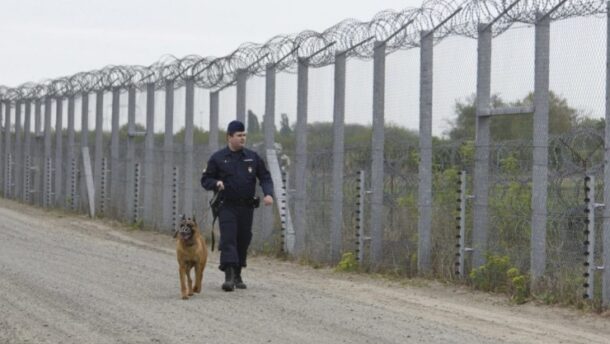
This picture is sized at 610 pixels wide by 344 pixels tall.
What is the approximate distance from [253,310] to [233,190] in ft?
6.90

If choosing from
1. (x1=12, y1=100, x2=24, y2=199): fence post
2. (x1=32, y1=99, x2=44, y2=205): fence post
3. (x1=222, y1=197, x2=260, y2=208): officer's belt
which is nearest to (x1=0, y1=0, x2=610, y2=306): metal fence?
(x1=222, y1=197, x2=260, y2=208): officer's belt

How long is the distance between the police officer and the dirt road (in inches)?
13.7

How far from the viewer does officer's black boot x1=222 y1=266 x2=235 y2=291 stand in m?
13.2

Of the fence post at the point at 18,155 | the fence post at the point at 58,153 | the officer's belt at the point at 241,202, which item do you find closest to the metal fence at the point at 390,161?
the officer's belt at the point at 241,202

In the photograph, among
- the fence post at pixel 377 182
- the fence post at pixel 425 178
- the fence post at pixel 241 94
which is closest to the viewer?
the fence post at pixel 425 178

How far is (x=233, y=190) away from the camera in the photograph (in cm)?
1335

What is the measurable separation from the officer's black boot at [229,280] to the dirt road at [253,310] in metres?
0.10

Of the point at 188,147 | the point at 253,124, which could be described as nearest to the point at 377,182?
the point at 253,124

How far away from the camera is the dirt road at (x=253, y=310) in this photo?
33.0 ft

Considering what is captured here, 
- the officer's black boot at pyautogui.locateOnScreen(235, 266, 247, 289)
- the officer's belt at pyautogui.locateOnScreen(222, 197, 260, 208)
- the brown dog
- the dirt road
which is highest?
the officer's belt at pyautogui.locateOnScreen(222, 197, 260, 208)

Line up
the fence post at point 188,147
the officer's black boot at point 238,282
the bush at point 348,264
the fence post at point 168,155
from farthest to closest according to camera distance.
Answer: the fence post at point 168,155 < the fence post at point 188,147 < the bush at point 348,264 < the officer's black boot at point 238,282

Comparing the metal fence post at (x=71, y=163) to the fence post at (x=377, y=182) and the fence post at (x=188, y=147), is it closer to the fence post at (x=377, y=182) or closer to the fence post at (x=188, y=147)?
the fence post at (x=188, y=147)

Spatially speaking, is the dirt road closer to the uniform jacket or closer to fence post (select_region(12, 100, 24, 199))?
the uniform jacket

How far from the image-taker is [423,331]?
1038 centimetres
